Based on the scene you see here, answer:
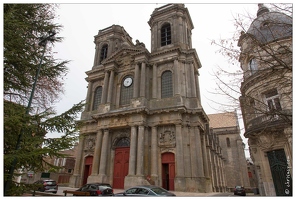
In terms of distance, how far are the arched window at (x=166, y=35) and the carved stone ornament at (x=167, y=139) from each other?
1163 cm

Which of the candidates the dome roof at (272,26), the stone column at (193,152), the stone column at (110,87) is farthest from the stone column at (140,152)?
the dome roof at (272,26)

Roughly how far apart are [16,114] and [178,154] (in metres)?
14.3

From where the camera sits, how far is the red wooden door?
791 inches

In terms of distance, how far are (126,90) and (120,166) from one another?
28.8 feet

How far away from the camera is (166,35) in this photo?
25.8m

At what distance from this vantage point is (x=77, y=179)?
22.0 m

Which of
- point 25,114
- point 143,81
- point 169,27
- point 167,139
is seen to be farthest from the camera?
point 169,27

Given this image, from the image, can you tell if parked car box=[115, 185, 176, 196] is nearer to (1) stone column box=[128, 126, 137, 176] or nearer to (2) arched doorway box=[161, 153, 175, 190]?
(1) stone column box=[128, 126, 137, 176]

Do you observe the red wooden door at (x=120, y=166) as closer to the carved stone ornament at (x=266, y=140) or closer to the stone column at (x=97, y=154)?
the stone column at (x=97, y=154)

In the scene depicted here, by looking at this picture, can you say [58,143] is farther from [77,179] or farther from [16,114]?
[77,179]

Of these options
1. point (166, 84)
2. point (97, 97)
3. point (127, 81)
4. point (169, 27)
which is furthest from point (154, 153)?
point (169, 27)

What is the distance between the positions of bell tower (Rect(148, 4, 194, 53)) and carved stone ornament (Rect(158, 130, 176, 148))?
10613 mm

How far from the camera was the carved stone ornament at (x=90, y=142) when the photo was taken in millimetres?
23500

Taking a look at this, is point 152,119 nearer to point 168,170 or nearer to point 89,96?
point 168,170
